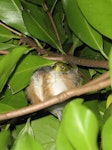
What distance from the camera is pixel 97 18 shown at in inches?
31.6

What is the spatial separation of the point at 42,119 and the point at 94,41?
0.31m

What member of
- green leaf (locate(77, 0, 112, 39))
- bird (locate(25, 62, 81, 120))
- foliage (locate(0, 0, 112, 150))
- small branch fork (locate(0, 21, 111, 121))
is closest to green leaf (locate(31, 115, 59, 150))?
foliage (locate(0, 0, 112, 150))

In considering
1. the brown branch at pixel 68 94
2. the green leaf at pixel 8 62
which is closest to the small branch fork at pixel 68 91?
the brown branch at pixel 68 94

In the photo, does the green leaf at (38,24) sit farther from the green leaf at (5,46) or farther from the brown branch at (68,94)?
the brown branch at (68,94)

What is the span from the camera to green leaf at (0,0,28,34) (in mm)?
993

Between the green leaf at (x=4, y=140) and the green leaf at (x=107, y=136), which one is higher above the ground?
the green leaf at (x=107, y=136)

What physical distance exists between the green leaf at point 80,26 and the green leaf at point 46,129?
284 mm

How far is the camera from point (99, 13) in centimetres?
80

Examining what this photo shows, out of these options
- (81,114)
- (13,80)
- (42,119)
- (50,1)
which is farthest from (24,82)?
(81,114)

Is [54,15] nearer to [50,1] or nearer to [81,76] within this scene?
[50,1]

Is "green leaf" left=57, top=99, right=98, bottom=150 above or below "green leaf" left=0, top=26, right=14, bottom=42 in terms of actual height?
below

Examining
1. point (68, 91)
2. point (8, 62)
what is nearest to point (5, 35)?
point (8, 62)

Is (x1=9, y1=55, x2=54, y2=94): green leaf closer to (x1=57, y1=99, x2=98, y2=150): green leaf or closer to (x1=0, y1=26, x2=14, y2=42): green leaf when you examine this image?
(x1=0, y1=26, x2=14, y2=42): green leaf

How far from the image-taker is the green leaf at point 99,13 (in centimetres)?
78
